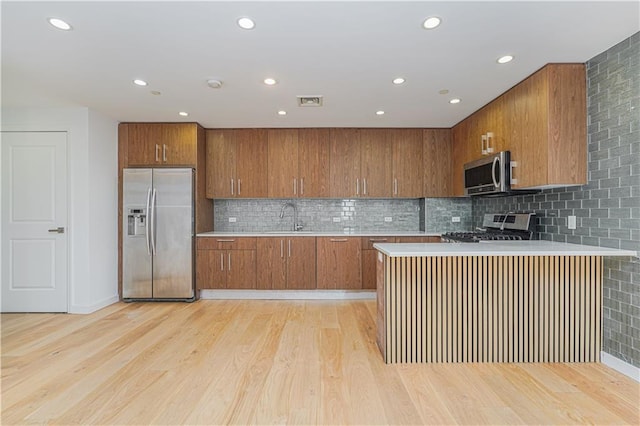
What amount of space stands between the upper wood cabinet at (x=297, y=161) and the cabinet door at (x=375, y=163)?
21.5 inches

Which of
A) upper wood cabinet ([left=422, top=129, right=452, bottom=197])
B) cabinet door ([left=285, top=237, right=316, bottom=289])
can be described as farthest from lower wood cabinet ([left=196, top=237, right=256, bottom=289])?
upper wood cabinet ([left=422, top=129, right=452, bottom=197])

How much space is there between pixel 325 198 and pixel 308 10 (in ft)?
10.3

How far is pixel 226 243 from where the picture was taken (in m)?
4.34

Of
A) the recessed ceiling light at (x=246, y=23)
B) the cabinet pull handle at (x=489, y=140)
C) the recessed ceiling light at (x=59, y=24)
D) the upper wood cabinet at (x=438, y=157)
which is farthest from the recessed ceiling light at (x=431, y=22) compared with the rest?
the upper wood cabinet at (x=438, y=157)

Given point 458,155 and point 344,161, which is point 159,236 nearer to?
point 344,161

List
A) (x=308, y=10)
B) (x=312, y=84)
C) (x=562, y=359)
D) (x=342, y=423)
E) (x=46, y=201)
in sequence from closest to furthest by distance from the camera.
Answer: (x=342, y=423), (x=308, y=10), (x=562, y=359), (x=312, y=84), (x=46, y=201)

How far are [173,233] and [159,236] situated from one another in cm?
18

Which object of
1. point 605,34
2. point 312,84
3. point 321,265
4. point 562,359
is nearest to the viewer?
point 605,34

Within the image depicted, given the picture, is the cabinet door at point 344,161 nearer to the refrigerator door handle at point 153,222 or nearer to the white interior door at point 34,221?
the refrigerator door handle at point 153,222

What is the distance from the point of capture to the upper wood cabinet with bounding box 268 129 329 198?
462cm

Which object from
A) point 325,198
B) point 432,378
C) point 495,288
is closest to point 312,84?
point 325,198

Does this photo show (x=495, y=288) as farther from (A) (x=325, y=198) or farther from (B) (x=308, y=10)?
(A) (x=325, y=198)

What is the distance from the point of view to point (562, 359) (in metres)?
2.52

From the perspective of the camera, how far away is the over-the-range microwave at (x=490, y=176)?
318 centimetres
